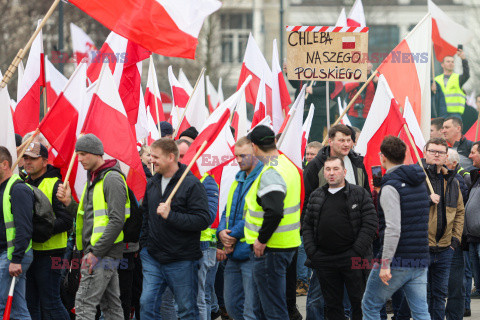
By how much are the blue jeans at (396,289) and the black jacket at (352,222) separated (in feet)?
0.95

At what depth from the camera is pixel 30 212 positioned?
7391mm

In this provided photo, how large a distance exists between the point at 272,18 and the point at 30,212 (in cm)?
4988

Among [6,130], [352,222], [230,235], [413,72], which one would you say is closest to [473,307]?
[413,72]

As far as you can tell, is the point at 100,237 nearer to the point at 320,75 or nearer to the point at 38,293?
the point at 38,293

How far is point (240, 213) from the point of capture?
298 inches

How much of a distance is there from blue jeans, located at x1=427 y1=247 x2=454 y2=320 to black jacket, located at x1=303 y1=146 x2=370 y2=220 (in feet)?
2.93

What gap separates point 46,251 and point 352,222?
8.80ft

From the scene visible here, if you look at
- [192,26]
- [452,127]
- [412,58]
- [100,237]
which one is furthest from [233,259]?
[452,127]

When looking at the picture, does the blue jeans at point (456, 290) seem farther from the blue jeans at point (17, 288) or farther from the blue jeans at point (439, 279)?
the blue jeans at point (17, 288)

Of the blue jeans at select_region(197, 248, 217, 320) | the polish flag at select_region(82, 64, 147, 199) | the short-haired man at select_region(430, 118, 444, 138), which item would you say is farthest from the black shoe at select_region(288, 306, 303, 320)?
the short-haired man at select_region(430, 118, 444, 138)

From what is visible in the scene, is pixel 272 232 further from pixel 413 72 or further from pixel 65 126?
pixel 413 72

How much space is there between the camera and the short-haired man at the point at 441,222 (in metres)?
8.02

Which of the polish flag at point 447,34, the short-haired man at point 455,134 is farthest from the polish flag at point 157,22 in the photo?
the polish flag at point 447,34

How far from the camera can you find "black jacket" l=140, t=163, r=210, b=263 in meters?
7.21
